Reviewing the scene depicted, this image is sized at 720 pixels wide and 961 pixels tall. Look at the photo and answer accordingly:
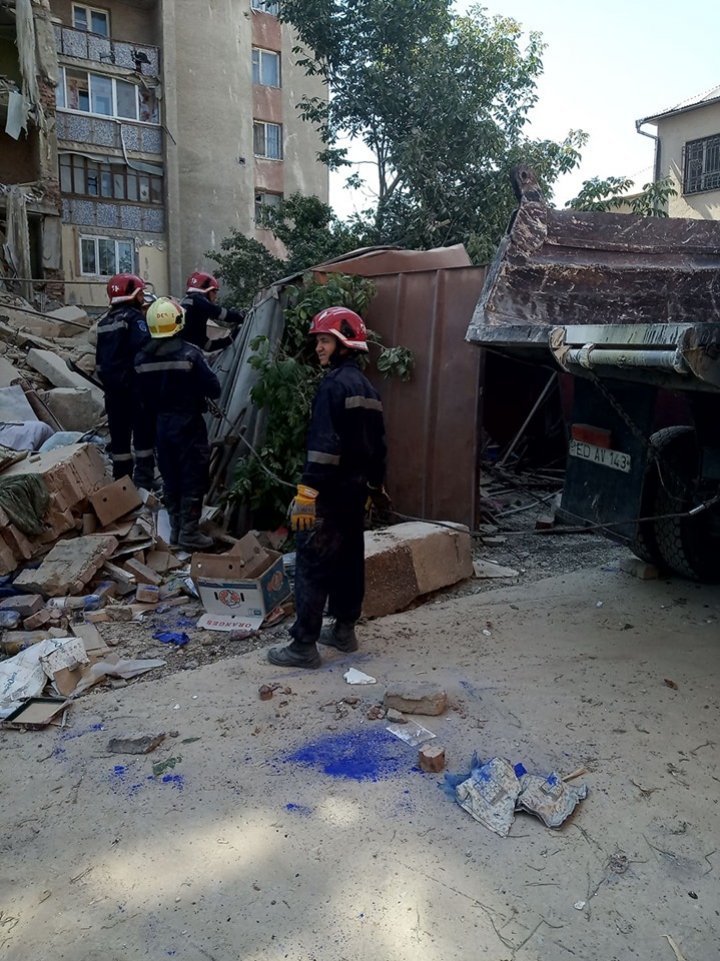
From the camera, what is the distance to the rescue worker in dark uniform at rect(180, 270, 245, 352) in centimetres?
673

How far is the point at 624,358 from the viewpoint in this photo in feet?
10.5

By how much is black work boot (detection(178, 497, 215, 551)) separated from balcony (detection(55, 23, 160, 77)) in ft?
67.5

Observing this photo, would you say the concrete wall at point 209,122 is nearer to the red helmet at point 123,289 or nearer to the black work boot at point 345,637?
the red helmet at point 123,289

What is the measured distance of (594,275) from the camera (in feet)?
16.8

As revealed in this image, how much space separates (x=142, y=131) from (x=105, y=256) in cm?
376

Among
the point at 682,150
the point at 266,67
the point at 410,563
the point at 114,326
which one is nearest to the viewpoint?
the point at 410,563

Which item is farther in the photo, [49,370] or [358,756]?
[49,370]

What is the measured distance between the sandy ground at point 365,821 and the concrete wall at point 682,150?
1816 centimetres

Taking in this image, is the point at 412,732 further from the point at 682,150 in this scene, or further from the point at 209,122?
the point at 209,122

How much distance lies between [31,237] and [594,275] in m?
19.2

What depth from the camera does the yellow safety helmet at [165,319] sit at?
570 cm

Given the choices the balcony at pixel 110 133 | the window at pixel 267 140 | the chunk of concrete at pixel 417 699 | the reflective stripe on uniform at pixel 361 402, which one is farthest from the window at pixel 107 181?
the chunk of concrete at pixel 417 699

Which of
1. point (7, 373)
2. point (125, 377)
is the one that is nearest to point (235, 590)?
point (125, 377)

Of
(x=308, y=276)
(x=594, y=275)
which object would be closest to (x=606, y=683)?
(x=594, y=275)
